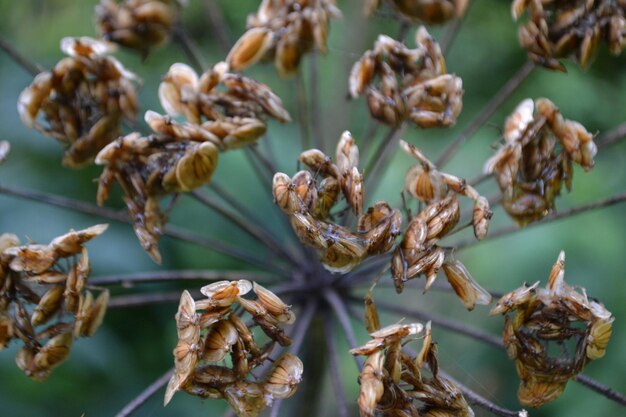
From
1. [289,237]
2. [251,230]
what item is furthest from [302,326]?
[289,237]

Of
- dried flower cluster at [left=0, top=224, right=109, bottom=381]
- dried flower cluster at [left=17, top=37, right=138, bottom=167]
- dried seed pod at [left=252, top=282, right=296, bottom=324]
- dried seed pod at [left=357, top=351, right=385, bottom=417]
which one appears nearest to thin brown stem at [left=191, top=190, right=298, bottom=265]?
dried flower cluster at [left=17, top=37, right=138, bottom=167]

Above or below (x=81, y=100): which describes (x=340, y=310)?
below

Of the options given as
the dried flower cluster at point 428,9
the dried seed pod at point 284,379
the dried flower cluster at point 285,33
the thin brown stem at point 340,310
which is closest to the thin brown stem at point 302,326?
the thin brown stem at point 340,310

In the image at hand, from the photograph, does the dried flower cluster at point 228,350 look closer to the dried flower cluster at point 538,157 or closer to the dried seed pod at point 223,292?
the dried seed pod at point 223,292

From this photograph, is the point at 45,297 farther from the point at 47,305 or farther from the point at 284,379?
the point at 284,379

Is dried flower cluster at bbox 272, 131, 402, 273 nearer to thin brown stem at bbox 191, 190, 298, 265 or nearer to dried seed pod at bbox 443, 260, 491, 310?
dried seed pod at bbox 443, 260, 491, 310

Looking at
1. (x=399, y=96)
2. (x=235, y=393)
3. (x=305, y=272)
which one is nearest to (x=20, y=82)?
(x=305, y=272)

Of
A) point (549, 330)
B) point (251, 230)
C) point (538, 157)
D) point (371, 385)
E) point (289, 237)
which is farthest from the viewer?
point (289, 237)

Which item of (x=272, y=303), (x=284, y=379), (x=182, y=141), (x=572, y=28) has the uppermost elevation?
(x=572, y=28)
